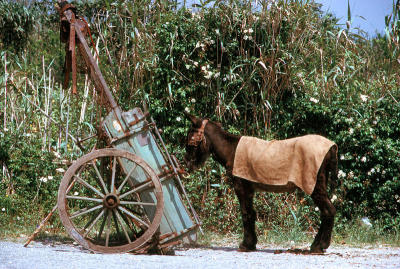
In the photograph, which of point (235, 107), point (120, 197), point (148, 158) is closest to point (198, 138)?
point (148, 158)

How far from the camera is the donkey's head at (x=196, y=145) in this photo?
5445 mm

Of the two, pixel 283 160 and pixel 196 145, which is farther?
pixel 196 145

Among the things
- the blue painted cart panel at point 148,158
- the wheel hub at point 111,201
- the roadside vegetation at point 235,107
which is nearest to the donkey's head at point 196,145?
the blue painted cart panel at point 148,158

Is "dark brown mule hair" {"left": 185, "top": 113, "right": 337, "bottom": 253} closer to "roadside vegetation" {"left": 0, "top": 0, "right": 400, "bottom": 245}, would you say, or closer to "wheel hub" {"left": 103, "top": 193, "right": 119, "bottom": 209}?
"wheel hub" {"left": 103, "top": 193, "right": 119, "bottom": 209}

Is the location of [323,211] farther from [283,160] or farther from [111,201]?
[111,201]

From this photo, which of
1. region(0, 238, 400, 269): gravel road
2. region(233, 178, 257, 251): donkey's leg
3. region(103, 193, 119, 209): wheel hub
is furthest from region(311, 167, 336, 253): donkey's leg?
region(103, 193, 119, 209): wheel hub

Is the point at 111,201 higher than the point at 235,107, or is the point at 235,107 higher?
the point at 235,107

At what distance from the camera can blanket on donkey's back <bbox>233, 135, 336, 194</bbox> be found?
4.98 metres

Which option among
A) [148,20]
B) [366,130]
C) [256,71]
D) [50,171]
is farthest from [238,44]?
[50,171]

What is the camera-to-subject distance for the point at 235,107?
715 centimetres

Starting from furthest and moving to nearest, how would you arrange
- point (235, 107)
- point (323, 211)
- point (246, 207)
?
point (235, 107) < point (246, 207) < point (323, 211)

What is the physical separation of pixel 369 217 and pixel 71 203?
4141 millimetres

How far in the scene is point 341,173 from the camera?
693 centimetres

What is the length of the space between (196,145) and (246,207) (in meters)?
0.85
